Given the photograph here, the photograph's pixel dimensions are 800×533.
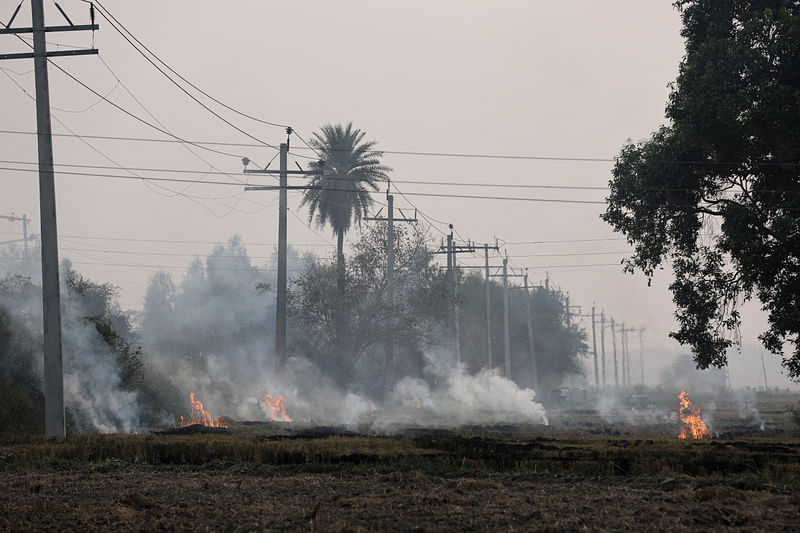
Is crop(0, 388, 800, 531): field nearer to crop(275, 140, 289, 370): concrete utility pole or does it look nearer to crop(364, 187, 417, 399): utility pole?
crop(275, 140, 289, 370): concrete utility pole

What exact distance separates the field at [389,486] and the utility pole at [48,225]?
53.2 inches

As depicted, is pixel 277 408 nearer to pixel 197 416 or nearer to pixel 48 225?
pixel 197 416

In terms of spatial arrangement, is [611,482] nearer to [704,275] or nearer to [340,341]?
[704,275]

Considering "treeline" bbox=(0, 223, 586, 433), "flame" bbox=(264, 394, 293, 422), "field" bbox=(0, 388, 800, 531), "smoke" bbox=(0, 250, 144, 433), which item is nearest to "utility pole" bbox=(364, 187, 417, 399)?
"treeline" bbox=(0, 223, 586, 433)

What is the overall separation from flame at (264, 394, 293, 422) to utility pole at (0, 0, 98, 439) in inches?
997

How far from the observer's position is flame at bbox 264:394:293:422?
52.1m

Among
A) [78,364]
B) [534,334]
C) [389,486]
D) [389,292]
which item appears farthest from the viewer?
[534,334]

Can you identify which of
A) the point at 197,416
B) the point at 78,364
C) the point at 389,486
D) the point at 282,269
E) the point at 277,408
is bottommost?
the point at 277,408

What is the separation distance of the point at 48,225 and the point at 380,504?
16890mm

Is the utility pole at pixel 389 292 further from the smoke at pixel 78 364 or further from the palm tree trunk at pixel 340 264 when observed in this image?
the smoke at pixel 78 364

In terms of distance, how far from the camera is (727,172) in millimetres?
32344

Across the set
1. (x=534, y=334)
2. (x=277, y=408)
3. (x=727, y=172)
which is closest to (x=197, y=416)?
(x=277, y=408)

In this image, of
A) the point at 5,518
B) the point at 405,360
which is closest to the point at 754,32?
the point at 5,518

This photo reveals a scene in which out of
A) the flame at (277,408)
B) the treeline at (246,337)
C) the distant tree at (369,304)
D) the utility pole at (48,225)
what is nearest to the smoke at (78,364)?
the treeline at (246,337)
